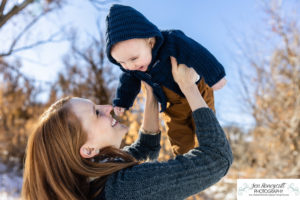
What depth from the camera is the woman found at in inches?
39.6

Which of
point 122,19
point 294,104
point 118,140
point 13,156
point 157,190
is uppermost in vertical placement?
point 122,19

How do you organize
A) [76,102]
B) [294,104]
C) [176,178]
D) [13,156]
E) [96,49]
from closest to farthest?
[176,178]
[76,102]
[294,104]
[96,49]
[13,156]

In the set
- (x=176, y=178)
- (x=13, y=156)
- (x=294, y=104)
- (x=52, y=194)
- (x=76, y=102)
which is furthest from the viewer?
(x=13, y=156)

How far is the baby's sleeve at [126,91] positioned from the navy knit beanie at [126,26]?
9.7 inches

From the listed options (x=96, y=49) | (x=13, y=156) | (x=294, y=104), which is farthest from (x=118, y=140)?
(x=13, y=156)

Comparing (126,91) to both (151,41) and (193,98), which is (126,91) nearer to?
(151,41)

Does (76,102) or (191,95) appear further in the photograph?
(76,102)

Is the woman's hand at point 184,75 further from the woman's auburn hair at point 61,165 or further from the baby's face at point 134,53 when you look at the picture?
the woman's auburn hair at point 61,165

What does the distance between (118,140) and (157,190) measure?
1.18 ft

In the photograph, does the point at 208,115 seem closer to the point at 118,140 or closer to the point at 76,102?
the point at 118,140

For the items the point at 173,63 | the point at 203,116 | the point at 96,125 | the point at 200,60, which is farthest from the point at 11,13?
the point at 203,116

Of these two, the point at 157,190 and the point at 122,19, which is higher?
the point at 122,19

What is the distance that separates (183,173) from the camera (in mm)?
995

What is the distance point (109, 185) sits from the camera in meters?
1.07
